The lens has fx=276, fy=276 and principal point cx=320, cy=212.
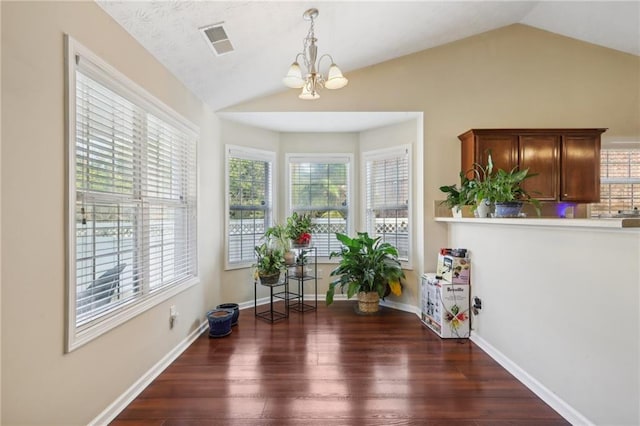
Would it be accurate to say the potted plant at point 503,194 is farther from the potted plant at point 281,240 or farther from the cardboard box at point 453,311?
the potted plant at point 281,240

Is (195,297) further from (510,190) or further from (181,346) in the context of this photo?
(510,190)

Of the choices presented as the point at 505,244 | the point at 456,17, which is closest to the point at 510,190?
the point at 505,244

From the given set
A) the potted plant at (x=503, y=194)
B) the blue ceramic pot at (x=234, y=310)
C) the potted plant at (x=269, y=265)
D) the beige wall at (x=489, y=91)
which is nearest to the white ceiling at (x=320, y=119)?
the beige wall at (x=489, y=91)

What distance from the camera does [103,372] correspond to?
5.41ft

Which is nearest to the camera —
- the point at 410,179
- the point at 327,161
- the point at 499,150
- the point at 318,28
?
the point at 318,28

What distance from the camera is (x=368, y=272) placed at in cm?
334

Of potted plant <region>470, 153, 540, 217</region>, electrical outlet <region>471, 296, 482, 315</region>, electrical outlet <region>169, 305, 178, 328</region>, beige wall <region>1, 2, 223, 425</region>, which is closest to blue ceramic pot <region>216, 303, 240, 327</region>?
electrical outlet <region>169, 305, 178, 328</region>

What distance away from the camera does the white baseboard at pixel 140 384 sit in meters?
1.66

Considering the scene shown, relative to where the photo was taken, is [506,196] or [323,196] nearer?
[506,196]

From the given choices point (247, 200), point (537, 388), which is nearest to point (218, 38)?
point (247, 200)

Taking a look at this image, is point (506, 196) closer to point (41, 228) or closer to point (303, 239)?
point (303, 239)

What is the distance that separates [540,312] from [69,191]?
2.96 meters

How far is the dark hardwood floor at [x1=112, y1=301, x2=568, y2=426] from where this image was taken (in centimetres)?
171

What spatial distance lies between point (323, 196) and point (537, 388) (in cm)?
299
